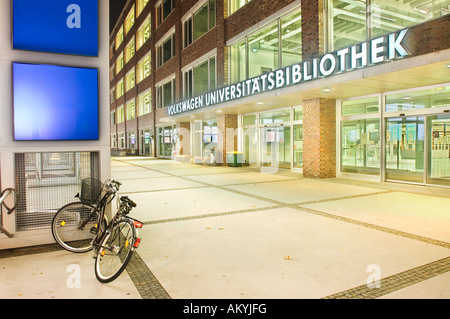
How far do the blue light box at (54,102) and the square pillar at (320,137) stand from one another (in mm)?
8900

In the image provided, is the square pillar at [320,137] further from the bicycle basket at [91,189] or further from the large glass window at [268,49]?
the bicycle basket at [91,189]

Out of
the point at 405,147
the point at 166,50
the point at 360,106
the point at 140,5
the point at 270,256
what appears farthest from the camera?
the point at 140,5

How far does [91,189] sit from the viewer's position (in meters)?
4.80

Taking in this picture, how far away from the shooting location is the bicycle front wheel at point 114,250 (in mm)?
3469

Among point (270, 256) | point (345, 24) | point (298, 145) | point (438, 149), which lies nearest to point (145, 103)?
point (298, 145)

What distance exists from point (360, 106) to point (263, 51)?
5.64 m

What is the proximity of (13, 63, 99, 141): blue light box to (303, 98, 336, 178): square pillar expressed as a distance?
29.2ft

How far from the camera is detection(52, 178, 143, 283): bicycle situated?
3547 mm

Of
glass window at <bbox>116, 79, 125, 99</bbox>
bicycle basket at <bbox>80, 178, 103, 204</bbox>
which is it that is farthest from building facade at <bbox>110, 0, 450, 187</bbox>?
glass window at <bbox>116, 79, 125, 99</bbox>

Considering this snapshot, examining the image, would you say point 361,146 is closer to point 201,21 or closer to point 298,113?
point 298,113

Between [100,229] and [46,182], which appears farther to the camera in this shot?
[46,182]

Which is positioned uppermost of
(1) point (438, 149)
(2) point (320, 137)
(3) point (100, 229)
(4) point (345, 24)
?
(4) point (345, 24)

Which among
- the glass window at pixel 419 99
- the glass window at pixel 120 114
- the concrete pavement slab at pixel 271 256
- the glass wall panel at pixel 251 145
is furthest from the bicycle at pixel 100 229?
the glass window at pixel 120 114

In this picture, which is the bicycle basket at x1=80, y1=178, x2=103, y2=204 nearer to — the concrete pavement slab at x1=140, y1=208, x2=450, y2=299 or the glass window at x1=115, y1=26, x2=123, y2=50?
the concrete pavement slab at x1=140, y1=208, x2=450, y2=299
